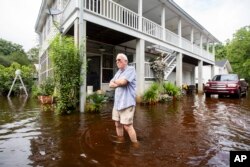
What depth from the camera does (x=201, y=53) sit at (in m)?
23.2

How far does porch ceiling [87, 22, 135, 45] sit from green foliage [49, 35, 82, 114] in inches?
99.5

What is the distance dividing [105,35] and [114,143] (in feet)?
29.2

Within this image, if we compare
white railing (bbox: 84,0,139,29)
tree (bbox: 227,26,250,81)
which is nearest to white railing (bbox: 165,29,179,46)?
white railing (bbox: 84,0,139,29)

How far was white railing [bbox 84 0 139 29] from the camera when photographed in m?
10.3

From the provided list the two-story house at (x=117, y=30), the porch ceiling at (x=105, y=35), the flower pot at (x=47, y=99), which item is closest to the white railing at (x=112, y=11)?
the two-story house at (x=117, y=30)

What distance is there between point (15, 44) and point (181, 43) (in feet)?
151

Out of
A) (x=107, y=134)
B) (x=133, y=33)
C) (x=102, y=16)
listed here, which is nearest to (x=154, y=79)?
(x=133, y=33)

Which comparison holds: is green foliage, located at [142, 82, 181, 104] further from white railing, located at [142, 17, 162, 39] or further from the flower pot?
the flower pot

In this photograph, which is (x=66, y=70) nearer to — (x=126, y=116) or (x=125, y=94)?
(x=125, y=94)

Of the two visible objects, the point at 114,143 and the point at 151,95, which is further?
the point at 151,95

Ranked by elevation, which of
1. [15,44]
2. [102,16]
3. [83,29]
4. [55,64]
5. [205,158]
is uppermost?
[15,44]

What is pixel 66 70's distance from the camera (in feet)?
28.0

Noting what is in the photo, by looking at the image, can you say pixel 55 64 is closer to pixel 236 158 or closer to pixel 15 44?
pixel 236 158

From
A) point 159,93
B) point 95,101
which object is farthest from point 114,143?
point 159,93
